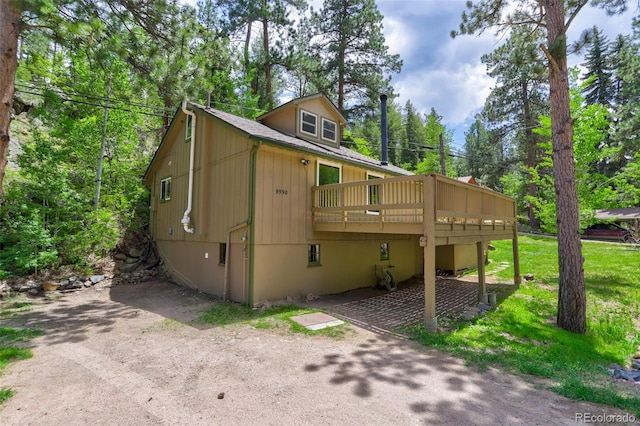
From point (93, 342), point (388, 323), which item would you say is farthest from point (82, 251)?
point (388, 323)

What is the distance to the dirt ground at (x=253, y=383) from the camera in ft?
10.7

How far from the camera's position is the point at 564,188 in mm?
7555

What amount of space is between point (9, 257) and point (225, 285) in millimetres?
6670

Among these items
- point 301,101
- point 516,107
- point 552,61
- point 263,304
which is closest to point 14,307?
point 263,304

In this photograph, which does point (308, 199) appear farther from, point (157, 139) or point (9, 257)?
point (157, 139)

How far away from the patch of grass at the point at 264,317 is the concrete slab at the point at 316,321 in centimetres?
14

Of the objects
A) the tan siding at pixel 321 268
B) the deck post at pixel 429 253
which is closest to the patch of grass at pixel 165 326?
the tan siding at pixel 321 268

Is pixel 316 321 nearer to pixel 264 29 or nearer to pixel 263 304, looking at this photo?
pixel 263 304

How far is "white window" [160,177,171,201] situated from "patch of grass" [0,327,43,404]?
6.96m

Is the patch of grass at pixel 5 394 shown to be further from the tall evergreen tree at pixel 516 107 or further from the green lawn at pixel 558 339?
the tall evergreen tree at pixel 516 107

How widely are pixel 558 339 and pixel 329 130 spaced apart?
31.5 ft

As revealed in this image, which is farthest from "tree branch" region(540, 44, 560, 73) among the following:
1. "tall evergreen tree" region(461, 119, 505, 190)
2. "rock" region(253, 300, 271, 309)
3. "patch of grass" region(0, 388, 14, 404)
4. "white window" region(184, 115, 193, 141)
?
"tall evergreen tree" region(461, 119, 505, 190)

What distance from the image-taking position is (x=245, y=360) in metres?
4.78

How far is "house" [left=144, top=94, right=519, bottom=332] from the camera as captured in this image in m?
7.78
